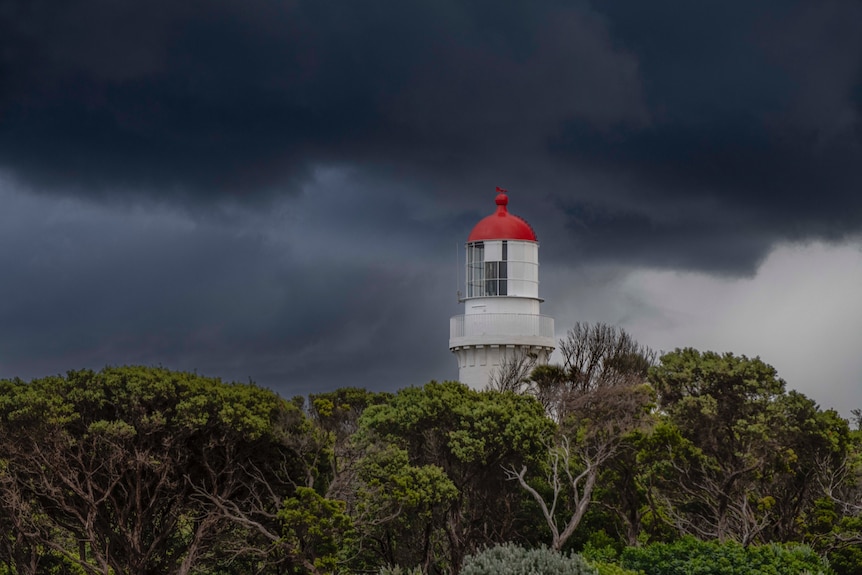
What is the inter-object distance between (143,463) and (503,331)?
60.5ft

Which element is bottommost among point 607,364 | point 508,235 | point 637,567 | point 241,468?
point 637,567

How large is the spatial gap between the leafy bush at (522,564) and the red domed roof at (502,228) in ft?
78.0

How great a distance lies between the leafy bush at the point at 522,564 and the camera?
2098 cm

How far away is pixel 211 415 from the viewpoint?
29438 millimetres

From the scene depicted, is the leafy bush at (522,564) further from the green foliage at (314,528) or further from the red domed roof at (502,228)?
the red domed roof at (502,228)

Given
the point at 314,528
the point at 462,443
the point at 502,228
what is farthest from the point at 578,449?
the point at 502,228

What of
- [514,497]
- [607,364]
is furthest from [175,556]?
[607,364]

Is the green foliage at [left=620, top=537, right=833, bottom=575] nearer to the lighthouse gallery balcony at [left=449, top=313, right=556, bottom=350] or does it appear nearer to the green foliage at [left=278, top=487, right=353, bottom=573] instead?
the green foliage at [left=278, top=487, right=353, bottom=573]

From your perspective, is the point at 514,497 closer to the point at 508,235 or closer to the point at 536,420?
the point at 536,420

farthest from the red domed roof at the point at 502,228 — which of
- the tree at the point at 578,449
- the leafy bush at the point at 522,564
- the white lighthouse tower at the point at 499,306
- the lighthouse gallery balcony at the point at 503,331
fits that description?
the leafy bush at the point at 522,564

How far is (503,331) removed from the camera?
43938mm

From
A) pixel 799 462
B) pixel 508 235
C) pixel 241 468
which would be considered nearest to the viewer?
pixel 241 468

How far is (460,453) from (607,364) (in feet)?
55.6

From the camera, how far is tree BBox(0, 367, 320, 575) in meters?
28.7
